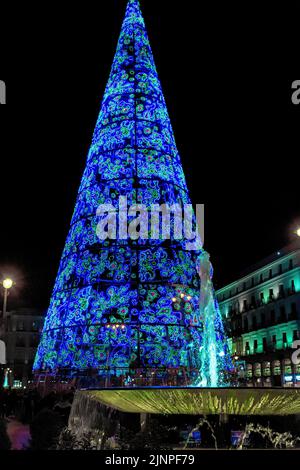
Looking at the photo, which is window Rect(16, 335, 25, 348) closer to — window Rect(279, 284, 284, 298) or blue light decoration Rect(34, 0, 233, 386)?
window Rect(279, 284, 284, 298)

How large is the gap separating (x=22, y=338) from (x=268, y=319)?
40.8 metres

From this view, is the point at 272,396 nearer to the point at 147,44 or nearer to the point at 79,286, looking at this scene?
the point at 79,286

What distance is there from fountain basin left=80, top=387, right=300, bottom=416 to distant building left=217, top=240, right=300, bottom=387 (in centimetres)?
3333

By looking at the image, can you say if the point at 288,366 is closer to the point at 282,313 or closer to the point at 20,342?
the point at 282,313

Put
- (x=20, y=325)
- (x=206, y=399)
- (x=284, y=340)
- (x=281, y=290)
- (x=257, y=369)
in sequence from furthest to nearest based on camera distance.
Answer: (x=20, y=325) → (x=257, y=369) → (x=281, y=290) → (x=284, y=340) → (x=206, y=399)

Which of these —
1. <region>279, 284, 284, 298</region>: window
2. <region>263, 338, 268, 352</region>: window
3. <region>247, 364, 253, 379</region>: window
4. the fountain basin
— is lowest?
the fountain basin

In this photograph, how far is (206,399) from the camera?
270 inches

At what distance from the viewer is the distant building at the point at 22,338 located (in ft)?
238

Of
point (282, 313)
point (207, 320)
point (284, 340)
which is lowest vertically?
point (207, 320)

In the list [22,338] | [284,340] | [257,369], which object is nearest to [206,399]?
[284,340]

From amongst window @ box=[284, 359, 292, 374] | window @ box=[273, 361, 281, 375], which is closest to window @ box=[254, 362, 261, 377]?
window @ box=[273, 361, 281, 375]

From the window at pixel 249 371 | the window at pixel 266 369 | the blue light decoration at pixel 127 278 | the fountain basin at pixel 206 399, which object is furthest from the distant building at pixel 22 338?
the fountain basin at pixel 206 399

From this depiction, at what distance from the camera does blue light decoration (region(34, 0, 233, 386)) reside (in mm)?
14508
